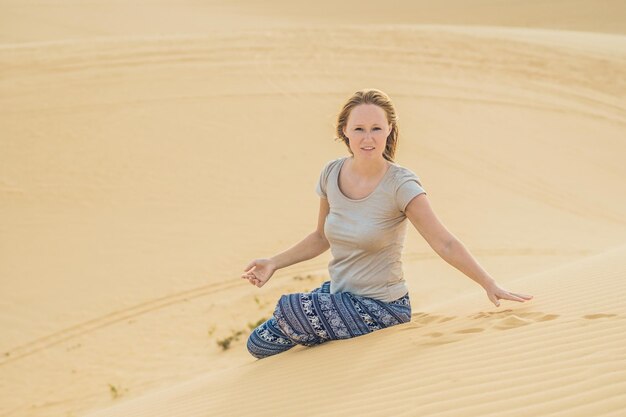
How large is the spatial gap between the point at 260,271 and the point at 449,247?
3.99 feet

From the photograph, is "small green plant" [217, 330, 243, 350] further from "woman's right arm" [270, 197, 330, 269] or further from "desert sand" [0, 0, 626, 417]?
"woman's right arm" [270, 197, 330, 269]

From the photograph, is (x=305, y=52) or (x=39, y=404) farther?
(x=305, y=52)

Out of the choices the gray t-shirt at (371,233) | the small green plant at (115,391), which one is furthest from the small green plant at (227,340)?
the gray t-shirt at (371,233)

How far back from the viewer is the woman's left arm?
14.4ft

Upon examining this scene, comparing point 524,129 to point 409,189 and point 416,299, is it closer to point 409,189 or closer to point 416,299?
point 416,299

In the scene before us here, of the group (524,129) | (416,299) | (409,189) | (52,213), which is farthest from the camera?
(524,129)

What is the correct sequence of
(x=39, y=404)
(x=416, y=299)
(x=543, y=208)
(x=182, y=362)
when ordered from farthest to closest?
(x=543, y=208) < (x=416, y=299) < (x=182, y=362) < (x=39, y=404)

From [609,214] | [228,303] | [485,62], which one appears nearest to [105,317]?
[228,303]

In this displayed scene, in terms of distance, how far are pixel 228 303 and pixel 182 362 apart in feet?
5.32

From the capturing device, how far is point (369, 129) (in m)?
4.50

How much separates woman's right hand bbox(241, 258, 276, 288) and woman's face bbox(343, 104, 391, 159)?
3.12ft

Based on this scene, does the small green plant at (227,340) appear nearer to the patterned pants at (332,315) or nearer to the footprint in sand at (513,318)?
the patterned pants at (332,315)

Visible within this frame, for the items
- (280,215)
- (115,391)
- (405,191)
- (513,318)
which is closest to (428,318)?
(513,318)

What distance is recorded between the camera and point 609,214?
13.3 m
